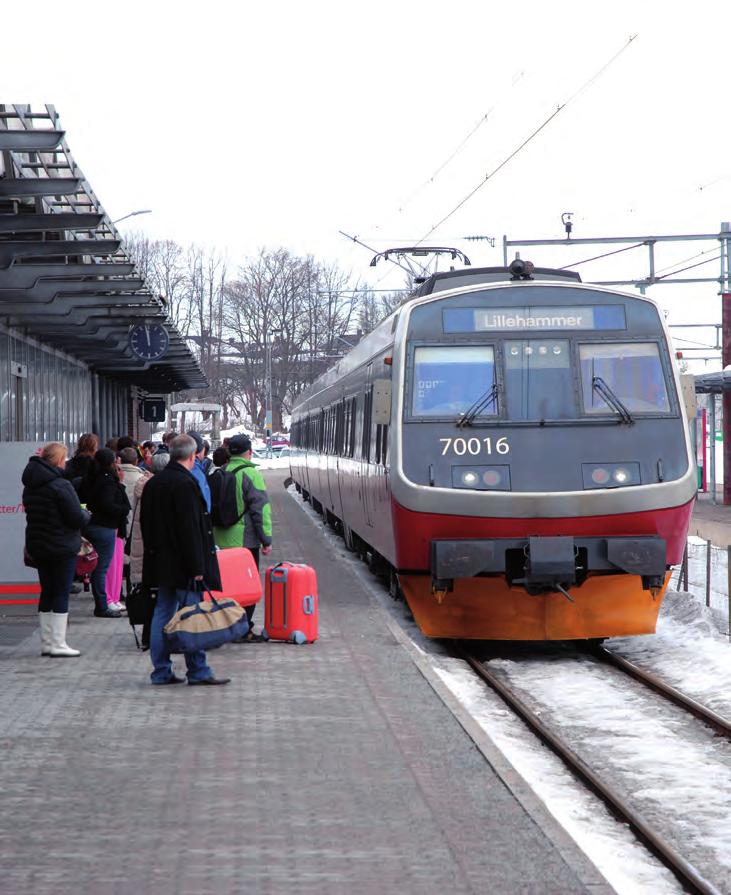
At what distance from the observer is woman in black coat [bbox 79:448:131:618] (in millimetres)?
13695

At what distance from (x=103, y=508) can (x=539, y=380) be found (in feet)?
13.2

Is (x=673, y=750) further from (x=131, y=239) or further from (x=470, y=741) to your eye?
(x=131, y=239)

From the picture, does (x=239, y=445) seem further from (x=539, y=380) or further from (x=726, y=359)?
(x=726, y=359)

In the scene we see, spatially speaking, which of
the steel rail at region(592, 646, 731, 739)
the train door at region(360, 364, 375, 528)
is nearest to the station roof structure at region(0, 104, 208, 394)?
the train door at region(360, 364, 375, 528)

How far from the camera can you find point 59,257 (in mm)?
→ 17953

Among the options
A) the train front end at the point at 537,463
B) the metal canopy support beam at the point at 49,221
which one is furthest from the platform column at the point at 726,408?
the metal canopy support beam at the point at 49,221

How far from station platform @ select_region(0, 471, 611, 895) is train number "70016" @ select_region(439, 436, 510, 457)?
2.15 m

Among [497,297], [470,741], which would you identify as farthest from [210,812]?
[497,297]

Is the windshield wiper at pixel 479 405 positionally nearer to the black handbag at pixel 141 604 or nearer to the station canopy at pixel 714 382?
the black handbag at pixel 141 604

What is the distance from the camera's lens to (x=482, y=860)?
18.4ft

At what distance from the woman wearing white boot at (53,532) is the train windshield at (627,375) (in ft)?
14.4

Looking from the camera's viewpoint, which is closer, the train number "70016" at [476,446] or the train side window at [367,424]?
the train number "70016" at [476,446]

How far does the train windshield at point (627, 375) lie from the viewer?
42.4 feet

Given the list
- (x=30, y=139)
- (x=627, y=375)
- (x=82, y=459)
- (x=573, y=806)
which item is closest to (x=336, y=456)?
(x=82, y=459)
